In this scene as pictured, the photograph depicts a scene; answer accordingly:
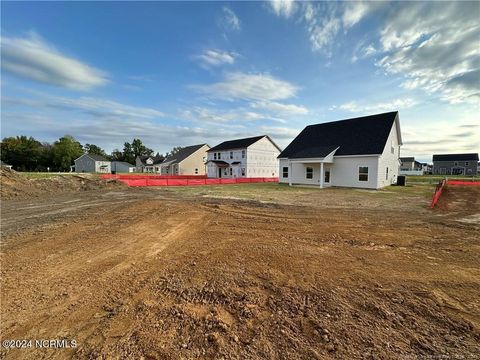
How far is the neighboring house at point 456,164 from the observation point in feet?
217

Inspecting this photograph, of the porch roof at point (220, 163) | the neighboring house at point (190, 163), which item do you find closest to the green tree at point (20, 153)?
the neighboring house at point (190, 163)

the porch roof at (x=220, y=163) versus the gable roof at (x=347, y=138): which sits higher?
the gable roof at (x=347, y=138)

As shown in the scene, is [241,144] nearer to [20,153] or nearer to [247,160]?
[247,160]

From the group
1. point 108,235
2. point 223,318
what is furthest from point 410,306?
point 108,235

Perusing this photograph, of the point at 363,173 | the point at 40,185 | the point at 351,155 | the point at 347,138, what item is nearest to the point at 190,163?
the point at 40,185

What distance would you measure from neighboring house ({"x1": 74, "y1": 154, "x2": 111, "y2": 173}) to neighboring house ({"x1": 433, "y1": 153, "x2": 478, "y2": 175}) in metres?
105

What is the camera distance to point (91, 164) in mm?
68312

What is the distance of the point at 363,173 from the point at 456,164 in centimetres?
7289

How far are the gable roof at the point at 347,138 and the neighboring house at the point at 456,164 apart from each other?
65.9 meters

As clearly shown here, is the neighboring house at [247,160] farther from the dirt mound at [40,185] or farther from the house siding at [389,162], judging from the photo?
the dirt mound at [40,185]

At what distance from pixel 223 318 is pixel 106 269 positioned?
271 centimetres

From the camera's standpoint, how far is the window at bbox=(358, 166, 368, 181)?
20.4 m

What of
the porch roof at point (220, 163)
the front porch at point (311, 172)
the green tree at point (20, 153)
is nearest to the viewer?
the front porch at point (311, 172)

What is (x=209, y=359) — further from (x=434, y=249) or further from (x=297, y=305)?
(x=434, y=249)
